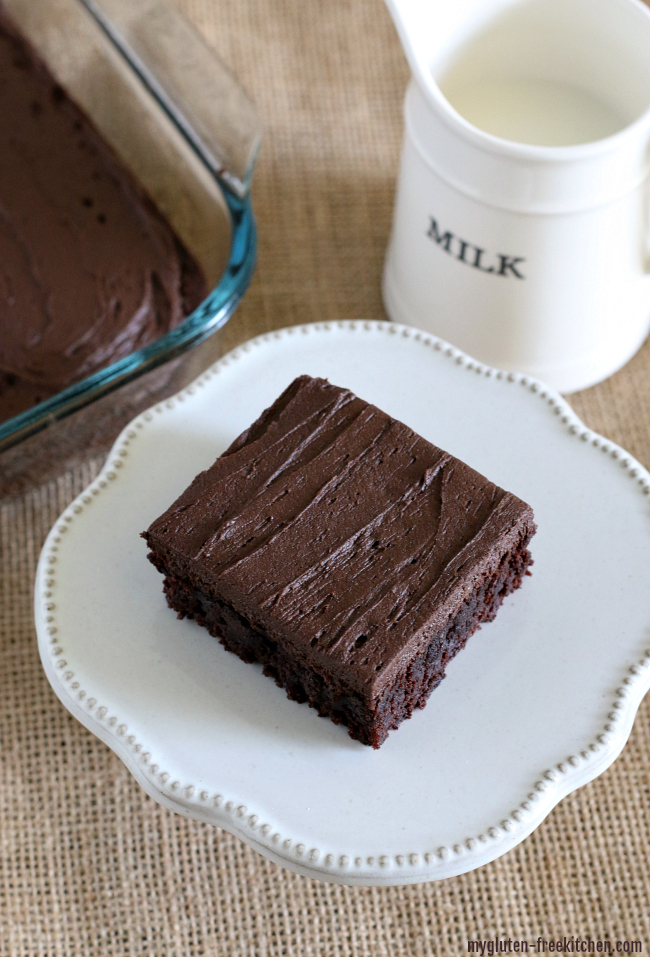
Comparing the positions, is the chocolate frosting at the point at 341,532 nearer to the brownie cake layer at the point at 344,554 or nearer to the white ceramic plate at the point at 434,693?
the brownie cake layer at the point at 344,554

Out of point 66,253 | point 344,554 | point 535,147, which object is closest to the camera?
point 344,554

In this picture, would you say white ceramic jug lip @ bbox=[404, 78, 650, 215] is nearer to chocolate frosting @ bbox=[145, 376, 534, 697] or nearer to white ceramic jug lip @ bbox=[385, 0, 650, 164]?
white ceramic jug lip @ bbox=[385, 0, 650, 164]

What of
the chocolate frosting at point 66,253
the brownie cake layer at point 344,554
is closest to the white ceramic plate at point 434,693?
the brownie cake layer at point 344,554

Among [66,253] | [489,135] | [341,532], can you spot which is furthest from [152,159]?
[341,532]

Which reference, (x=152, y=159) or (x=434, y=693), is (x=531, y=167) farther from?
(x=152, y=159)

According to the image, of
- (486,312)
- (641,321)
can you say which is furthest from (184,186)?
(641,321)

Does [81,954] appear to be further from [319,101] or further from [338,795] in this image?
[319,101]
